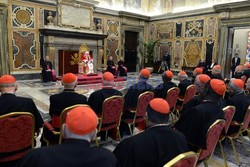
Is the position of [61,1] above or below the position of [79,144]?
above

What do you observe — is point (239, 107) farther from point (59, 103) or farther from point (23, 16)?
point (23, 16)

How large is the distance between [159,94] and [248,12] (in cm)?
850

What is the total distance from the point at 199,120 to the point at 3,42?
9.33 meters

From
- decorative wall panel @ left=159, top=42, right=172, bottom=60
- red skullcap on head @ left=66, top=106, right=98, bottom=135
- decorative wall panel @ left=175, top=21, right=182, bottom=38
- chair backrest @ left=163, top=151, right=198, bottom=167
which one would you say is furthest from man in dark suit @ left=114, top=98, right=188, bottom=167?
decorative wall panel @ left=159, top=42, right=172, bottom=60

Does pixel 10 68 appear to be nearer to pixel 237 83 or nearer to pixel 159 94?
pixel 159 94

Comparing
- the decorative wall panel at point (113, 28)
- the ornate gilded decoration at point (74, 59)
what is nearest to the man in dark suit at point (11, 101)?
the ornate gilded decoration at point (74, 59)

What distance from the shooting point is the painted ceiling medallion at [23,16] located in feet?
31.1

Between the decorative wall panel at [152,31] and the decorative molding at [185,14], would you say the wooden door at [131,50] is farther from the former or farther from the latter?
the decorative molding at [185,14]

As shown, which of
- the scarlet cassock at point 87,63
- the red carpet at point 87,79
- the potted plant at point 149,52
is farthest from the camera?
the potted plant at point 149,52

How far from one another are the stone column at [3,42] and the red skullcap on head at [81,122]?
371 inches

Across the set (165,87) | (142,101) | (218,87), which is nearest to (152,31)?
(165,87)

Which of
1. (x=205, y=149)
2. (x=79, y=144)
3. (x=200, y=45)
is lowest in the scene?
(x=205, y=149)

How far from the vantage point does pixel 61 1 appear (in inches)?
420

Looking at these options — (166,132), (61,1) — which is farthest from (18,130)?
(61,1)
